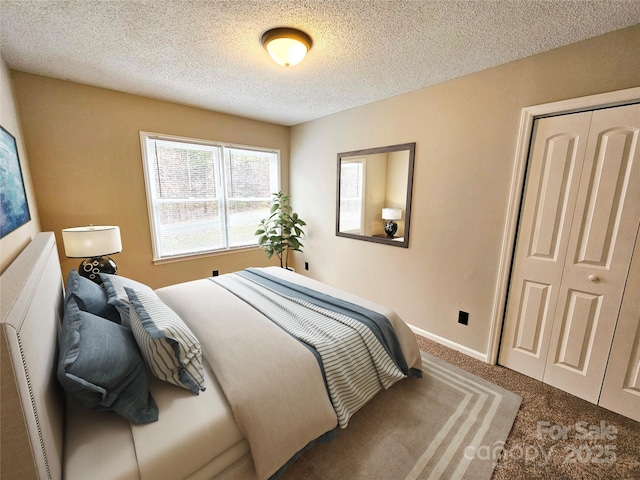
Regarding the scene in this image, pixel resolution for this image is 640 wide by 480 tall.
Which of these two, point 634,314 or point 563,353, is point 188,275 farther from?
point 634,314

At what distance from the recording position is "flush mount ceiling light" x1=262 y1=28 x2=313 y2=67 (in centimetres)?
160

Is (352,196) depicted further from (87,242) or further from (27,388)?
(27,388)

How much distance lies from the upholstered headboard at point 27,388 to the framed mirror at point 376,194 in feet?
8.69

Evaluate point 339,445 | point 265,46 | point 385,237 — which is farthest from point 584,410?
point 265,46

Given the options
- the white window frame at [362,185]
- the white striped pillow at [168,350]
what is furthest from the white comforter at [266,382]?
the white window frame at [362,185]

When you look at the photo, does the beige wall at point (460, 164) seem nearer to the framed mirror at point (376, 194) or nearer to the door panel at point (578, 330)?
the framed mirror at point (376, 194)

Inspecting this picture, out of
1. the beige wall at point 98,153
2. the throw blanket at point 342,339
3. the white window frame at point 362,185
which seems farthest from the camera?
the white window frame at point 362,185

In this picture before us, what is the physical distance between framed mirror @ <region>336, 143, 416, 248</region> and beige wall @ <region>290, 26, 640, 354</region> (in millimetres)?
97

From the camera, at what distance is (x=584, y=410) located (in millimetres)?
1764

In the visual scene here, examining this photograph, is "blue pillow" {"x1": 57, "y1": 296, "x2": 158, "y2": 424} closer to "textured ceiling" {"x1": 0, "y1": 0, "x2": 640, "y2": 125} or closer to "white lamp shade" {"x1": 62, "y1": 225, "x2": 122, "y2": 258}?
"white lamp shade" {"x1": 62, "y1": 225, "x2": 122, "y2": 258}

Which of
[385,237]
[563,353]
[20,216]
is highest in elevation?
[20,216]

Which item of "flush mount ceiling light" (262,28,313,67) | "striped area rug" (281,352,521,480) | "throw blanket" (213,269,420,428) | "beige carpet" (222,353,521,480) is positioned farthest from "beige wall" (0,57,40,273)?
"striped area rug" (281,352,521,480)

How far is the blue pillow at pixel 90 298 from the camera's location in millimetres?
1382

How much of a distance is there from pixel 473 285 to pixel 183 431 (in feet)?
7.67
